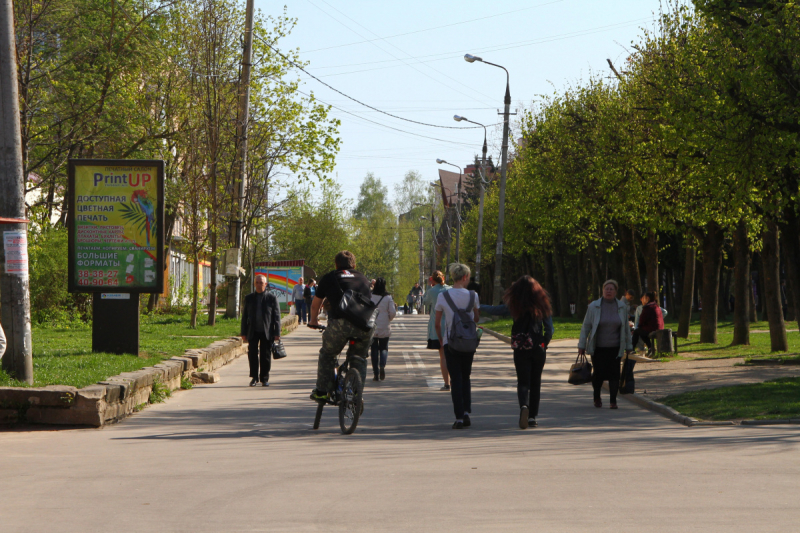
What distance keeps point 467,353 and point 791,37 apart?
9113 mm

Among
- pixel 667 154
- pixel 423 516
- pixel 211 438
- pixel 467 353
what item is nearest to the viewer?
pixel 423 516

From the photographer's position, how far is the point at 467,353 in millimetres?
10742

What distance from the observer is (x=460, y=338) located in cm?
1070

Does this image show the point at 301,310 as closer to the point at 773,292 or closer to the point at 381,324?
the point at 773,292

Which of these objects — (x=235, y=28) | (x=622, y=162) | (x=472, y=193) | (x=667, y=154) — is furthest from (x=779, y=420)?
(x=472, y=193)

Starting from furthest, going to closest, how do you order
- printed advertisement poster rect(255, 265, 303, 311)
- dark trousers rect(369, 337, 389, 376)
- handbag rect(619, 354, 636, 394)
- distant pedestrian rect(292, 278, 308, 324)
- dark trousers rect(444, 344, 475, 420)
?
1. printed advertisement poster rect(255, 265, 303, 311)
2. distant pedestrian rect(292, 278, 308, 324)
3. dark trousers rect(369, 337, 389, 376)
4. handbag rect(619, 354, 636, 394)
5. dark trousers rect(444, 344, 475, 420)

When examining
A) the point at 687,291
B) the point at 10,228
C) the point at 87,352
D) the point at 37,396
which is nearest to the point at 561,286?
the point at 687,291

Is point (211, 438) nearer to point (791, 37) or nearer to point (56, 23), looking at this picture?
point (791, 37)

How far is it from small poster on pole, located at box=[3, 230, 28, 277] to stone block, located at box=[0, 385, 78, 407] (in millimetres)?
1519

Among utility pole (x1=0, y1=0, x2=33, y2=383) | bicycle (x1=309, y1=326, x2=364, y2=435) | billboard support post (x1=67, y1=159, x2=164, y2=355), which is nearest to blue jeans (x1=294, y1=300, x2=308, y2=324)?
billboard support post (x1=67, y1=159, x2=164, y2=355)

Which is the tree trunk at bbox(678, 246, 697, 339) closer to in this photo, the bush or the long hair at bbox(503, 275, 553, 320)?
the bush

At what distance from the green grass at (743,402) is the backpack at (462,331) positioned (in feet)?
9.68

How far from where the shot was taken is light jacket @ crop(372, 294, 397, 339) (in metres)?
16.2

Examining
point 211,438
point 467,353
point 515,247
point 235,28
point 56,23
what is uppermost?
point 235,28
